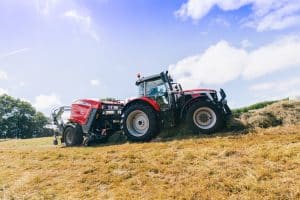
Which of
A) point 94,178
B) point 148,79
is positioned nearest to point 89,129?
point 148,79

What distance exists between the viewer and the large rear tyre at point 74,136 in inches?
469

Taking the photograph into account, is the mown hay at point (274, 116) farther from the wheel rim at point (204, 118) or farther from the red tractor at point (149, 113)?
the wheel rim at point (204, 118)

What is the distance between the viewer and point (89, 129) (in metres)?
11.6

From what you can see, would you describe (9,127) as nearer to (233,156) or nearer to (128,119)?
(128,119)

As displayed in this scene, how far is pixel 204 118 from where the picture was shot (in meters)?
9.67

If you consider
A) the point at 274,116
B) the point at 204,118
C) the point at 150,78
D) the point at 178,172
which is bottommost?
the point at 178,172

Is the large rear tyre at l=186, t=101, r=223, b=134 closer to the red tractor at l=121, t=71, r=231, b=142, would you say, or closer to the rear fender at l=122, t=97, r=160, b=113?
the red tractor at l=121, t=71, r=231, b=142

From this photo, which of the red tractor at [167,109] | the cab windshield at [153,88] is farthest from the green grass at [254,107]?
the cab windshield at [153,88]

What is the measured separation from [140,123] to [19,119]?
161ft

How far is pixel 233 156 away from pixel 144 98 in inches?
183

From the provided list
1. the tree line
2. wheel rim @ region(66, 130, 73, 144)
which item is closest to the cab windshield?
wheel rim @ region(66, 130, 73, 144)

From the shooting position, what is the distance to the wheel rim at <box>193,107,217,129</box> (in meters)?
9.54

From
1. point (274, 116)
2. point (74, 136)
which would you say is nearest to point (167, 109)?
point (274, 116)

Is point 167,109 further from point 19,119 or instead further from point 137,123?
point 19,119
